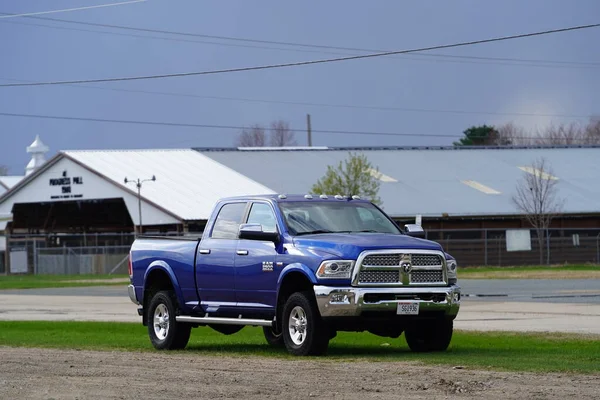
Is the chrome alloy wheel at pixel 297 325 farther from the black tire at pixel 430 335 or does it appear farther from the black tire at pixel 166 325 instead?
the black tire at pixel 166 325

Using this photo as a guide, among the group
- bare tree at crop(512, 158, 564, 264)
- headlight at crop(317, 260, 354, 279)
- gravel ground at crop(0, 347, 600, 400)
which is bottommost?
gravel ground at crop(0, 347, 600, 400)

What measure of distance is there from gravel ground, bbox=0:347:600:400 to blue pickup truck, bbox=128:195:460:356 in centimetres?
78

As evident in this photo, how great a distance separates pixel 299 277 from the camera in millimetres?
15656

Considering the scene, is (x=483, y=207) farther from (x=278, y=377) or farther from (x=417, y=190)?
(x=278, y=377)

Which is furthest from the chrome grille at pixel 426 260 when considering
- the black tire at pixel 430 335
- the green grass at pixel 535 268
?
the green grass at pixel 535 268

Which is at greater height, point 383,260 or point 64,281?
point 383,260

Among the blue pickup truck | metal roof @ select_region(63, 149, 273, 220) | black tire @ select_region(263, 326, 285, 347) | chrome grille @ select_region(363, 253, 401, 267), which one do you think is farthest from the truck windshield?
metal roof @ select_region(63, 149, 273, 220)

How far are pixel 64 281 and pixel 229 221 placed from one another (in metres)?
42.6

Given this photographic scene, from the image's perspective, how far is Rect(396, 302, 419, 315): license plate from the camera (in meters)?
15.1

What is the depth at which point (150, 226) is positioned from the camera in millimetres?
68062

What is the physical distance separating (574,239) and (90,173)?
89.6ft

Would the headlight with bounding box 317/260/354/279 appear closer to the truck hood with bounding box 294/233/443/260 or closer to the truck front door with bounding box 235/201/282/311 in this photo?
the truck hood with bounding box 294/233/443/260

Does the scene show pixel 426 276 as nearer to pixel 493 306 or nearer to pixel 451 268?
pixel 451 268

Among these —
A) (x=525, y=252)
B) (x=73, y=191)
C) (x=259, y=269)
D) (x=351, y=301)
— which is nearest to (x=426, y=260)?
(x=351, y=301)
